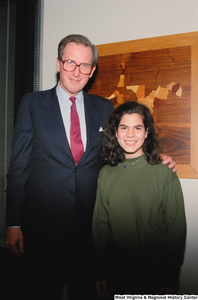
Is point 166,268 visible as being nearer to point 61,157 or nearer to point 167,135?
point 61,157

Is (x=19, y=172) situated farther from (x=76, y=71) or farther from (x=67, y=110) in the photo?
(x=76, y=71)

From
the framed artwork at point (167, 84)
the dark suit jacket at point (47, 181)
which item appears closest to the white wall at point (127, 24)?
the framed artwork at point (167, 84)

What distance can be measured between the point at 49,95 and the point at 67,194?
25.6 inches

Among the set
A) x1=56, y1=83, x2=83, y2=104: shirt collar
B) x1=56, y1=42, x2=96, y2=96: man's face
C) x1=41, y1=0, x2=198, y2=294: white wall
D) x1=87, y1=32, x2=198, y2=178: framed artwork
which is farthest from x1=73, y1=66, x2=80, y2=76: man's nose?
x1=41, y1=0, x2=198, y2=294: white wall

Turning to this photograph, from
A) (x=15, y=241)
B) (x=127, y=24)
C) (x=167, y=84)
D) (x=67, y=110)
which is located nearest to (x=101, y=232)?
(x=15, y=241)

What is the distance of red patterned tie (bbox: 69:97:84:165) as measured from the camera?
4.89ft

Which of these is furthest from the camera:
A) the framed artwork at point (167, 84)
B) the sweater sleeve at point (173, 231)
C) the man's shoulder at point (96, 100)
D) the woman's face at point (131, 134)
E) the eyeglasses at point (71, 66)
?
the framed artwork at point (167, 84)

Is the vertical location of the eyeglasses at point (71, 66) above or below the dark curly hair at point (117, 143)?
above

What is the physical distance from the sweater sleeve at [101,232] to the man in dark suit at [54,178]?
0.09 metres

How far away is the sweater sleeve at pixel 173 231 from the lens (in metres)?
1.28

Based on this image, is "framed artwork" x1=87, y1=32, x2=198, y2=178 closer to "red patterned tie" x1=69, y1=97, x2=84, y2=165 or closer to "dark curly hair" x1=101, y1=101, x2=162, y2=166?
"dark curly hair" x1=101, y1=101, x2=162, y2=166

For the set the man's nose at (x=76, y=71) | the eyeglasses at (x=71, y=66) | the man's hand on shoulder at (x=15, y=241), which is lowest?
the man's hand on shoulder at (x=15, y=241)

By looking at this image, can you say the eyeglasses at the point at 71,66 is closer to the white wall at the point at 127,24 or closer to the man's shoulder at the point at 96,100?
the man's shoulder at the point at 96,100

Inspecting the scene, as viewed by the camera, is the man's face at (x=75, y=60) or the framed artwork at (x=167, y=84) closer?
the man's face at (x=75, y=60)
